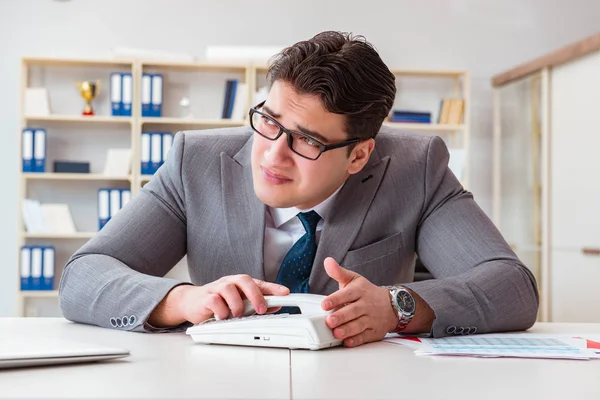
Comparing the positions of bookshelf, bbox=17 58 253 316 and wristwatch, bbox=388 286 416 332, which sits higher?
bookshelf, bbox=17 58 253 316

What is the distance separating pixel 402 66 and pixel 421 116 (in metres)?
0.43

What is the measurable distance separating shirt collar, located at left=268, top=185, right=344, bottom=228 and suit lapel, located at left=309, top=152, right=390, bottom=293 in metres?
0.02

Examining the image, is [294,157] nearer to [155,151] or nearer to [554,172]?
[554,172]

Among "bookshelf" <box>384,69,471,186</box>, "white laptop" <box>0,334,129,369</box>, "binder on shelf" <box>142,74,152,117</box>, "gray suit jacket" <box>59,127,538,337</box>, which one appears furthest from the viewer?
"bookshelf" <box>384,69,471,186</box>

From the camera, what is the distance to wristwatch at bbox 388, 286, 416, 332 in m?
1.43

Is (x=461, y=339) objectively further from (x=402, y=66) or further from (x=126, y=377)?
(x=402, y=66)

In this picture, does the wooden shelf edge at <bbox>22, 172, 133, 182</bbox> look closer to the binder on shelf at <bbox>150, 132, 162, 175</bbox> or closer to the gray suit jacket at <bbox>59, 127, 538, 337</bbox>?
the binder on shelf at <bbox>150, 132, 162, 175</bbox>

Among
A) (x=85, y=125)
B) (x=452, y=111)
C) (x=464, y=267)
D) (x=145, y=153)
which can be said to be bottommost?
(x=464, y=267)

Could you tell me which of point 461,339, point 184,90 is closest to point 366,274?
point 461,339

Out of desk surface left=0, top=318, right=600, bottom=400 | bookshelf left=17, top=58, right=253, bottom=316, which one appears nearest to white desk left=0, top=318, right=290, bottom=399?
desk surface left=0, top=318, right=600, bottom=400

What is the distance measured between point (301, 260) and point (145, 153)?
365cm

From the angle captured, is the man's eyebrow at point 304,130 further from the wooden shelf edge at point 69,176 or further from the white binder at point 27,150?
the white binder at point 27,150

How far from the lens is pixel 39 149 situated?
5219 mm

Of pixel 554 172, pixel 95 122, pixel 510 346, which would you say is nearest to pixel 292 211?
pixel 510 346
